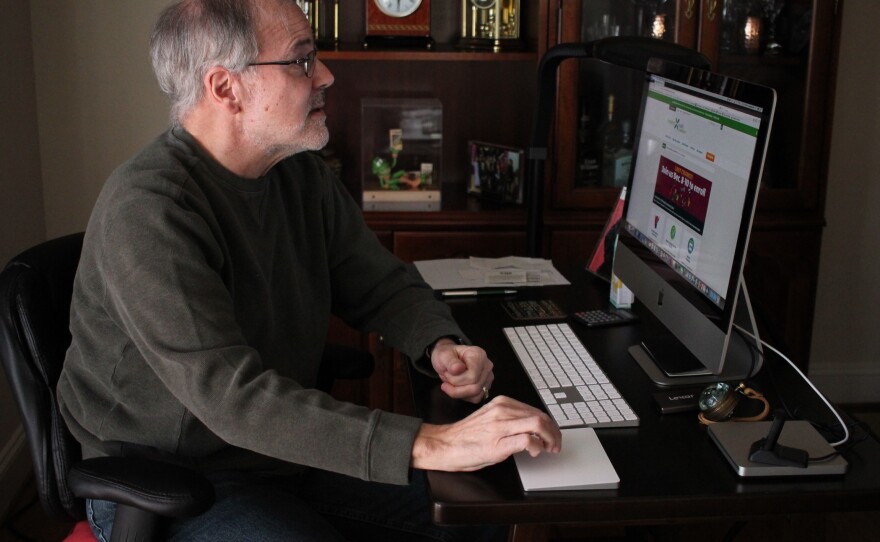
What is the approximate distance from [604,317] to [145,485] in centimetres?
88

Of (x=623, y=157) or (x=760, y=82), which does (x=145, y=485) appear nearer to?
(x=623, y=157)

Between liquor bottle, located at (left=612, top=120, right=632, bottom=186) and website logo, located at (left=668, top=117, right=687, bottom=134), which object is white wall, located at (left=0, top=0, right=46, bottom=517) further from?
website logo, located at (left=668, top=117, right=687, bottom=134)

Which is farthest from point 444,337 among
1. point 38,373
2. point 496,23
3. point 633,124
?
point 496,23

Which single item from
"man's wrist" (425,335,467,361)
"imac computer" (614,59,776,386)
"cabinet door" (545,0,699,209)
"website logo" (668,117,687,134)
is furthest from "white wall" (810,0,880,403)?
"man's wrist" (425,335,467,361)

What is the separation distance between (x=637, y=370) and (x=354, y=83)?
1.77m

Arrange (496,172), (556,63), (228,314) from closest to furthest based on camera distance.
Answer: (228,314)
(556,63)
(496,172)

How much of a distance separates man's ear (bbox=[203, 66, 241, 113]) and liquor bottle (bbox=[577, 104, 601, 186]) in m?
1.44

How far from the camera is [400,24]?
2846 mm

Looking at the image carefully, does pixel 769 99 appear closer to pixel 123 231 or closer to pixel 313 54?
pixel 313 54

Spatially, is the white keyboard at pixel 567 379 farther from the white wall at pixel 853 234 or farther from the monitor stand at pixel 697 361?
the white wall at pixel 853 234

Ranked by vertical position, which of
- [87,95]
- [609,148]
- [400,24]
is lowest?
[609,148]

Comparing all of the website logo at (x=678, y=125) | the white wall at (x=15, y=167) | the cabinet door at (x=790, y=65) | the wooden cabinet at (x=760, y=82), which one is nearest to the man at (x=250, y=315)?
the website logo at (x=678, y=125)

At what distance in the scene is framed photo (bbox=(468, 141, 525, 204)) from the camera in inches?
112

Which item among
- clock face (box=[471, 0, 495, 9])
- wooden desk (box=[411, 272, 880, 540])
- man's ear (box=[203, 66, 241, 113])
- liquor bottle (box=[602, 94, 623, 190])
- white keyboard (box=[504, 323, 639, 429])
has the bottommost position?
wooden desk (box=[411, 272, 880, 540])
